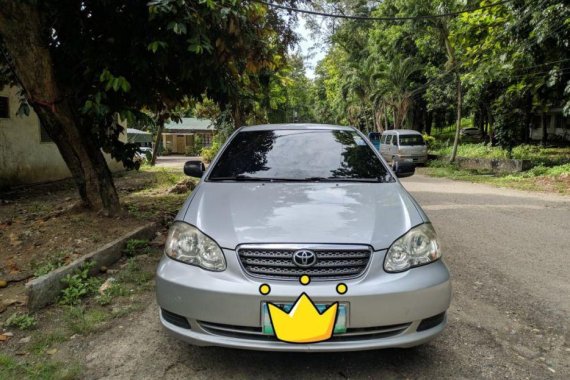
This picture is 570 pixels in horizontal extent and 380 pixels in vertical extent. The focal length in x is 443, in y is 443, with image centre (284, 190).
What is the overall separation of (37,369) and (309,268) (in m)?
1.82

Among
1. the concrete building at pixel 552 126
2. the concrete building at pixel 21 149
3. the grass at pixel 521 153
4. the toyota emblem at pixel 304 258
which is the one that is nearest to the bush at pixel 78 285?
the toyota emblem at pixel 304 258

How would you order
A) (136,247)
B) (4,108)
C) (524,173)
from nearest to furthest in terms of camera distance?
(136,247) < (4,108) < (524,173)

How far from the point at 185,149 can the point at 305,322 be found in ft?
141

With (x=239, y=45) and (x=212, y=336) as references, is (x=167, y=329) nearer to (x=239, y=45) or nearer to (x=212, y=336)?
(x=212, y=336)

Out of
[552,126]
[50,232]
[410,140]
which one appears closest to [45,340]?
[50,232]

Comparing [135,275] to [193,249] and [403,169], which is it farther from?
[403,169]

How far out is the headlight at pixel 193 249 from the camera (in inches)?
99.2

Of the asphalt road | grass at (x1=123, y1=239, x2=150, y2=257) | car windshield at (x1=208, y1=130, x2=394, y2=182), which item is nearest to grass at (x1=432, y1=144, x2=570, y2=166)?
the asphalt road

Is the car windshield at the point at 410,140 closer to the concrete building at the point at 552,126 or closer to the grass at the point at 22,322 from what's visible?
the concrete building at the point at 552,126

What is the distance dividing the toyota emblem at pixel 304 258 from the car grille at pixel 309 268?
0.02 m

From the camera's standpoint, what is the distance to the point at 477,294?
4008mm

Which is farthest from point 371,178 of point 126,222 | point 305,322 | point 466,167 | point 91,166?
point 466,167

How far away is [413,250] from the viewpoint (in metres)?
2.63

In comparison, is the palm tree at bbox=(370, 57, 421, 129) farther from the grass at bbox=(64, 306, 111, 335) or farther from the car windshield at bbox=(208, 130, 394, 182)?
the grass at bbox=(64, 306, 111, 335)
